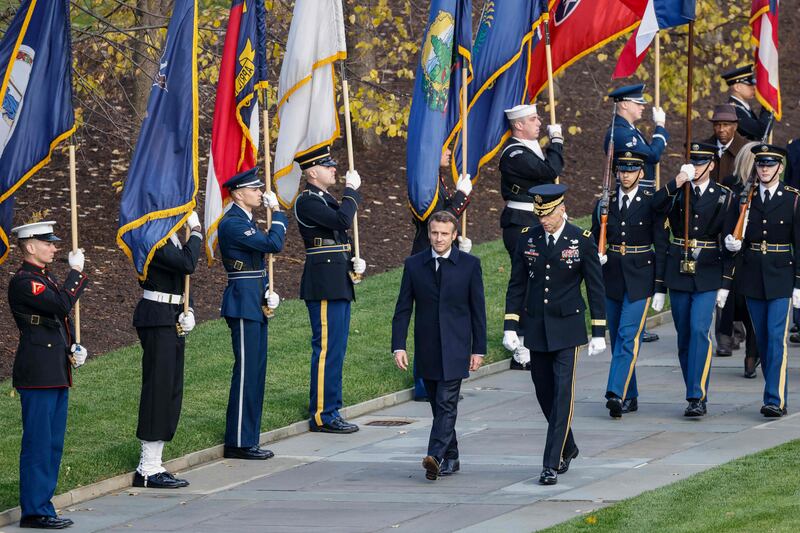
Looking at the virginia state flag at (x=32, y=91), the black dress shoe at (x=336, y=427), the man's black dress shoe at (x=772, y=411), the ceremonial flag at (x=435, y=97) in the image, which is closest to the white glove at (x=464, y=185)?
the ceremonial flag at (x=435, y=97)

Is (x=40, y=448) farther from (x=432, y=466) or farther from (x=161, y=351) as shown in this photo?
(x=432, y=466)

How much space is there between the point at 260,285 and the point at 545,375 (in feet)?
8.99

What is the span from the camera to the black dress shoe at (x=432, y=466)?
1138cm

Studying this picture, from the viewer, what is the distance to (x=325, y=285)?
13664 millimetres

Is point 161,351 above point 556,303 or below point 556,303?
below

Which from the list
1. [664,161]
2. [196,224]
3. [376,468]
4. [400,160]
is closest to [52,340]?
[196,224]

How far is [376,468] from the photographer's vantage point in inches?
478

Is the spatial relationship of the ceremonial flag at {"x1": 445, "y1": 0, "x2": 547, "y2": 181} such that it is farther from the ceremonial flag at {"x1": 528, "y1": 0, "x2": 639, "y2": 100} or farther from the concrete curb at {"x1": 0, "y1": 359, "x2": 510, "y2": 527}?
the concrete curb at {"x1": 0, "y1": 359, "x2": 510, "y2": 527}

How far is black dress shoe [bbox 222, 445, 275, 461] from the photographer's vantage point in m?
12.7

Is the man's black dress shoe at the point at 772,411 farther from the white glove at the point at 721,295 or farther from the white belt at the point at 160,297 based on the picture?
the white belt at the point at 160,297

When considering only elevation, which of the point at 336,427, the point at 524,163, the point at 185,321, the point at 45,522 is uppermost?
the point at 524,163

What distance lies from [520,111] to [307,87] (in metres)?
2.04

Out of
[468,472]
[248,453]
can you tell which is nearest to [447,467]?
[468,472]

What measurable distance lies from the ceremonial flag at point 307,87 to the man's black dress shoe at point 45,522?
4.49 meters
